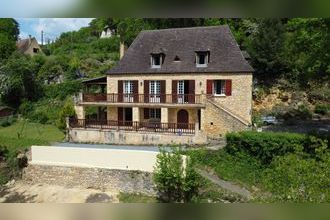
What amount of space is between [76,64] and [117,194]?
6428 millimetres

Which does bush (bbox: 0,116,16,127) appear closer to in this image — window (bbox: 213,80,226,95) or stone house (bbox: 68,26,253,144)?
stone house (bbox: 68,26,253,144)

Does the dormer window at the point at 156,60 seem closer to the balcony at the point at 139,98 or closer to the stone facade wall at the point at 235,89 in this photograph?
the stone facade wall at the point at 235,89

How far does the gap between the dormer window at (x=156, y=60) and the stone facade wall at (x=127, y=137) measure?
2.56 m

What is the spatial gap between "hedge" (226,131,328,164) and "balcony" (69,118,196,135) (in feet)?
6.16

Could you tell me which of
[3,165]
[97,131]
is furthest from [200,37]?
[3,165]

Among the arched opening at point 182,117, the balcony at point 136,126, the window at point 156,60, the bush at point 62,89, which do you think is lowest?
the balcony at point 136,126

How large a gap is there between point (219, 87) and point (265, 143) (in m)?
3.23

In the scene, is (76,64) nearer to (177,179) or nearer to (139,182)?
(139,182)

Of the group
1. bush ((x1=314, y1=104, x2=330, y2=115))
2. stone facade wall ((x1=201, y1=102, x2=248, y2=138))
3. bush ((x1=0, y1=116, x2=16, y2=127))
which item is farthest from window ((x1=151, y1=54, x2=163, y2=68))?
bush ((x1=314, y1=104, x2=330, y2=115))

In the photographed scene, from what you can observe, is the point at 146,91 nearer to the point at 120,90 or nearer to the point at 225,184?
the point at 120,90

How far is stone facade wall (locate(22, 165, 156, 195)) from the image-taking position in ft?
30.4

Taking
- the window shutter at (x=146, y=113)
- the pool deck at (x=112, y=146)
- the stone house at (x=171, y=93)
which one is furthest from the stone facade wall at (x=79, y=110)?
the window shutter at (x=146, y=113)

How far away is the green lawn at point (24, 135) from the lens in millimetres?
10484

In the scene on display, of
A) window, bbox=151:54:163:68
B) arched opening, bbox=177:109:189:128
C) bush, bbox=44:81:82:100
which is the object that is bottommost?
arched opening, bbox=177:109:189:128
